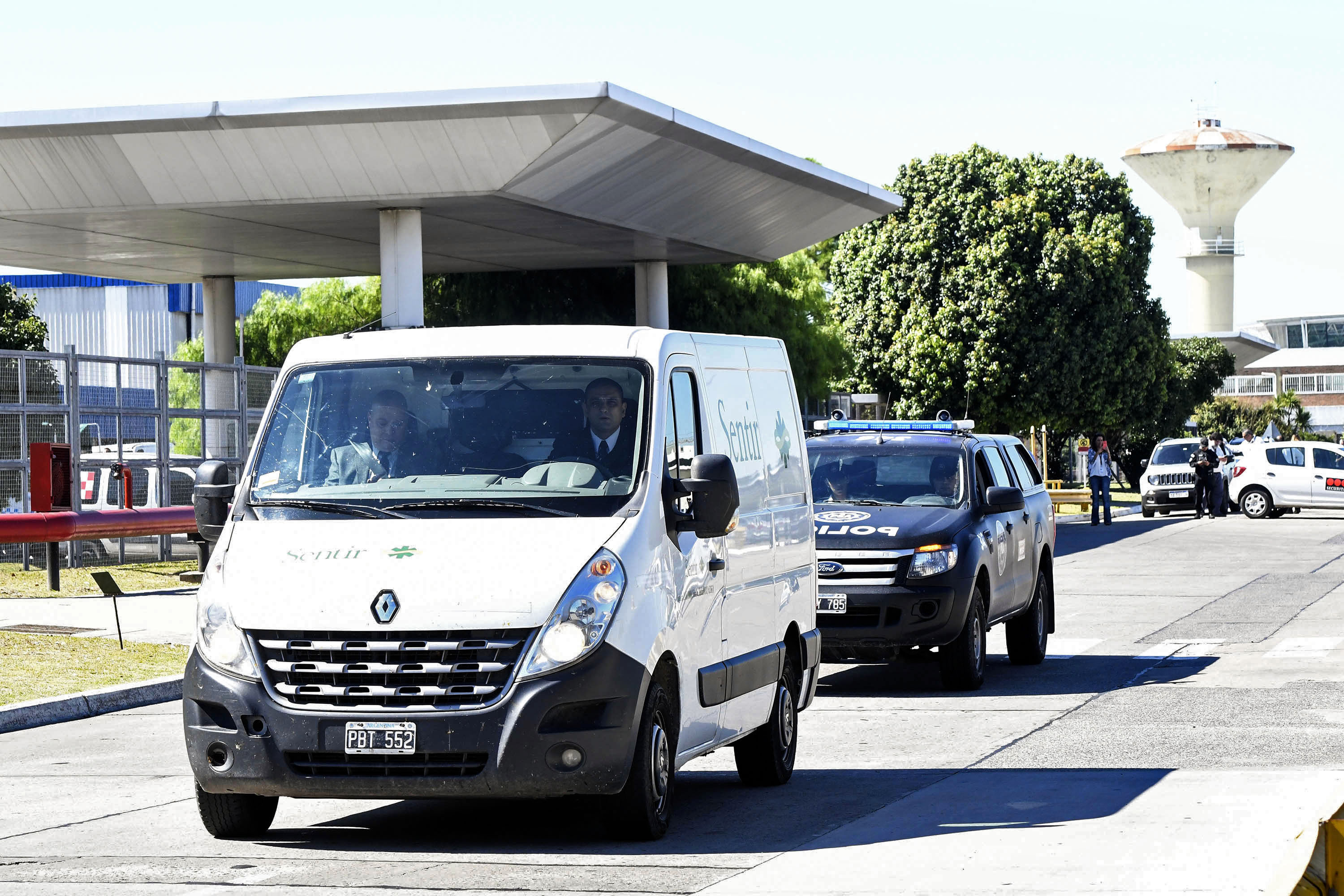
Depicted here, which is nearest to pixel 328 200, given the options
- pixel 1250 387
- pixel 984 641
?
pixel 984 641

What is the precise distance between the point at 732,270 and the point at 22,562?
25.0 m

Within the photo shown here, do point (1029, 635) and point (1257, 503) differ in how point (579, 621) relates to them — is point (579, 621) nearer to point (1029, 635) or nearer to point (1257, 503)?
point (1029, 635)

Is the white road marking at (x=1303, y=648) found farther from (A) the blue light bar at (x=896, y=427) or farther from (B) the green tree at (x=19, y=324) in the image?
(B) the green tree at (x=19, y=324)

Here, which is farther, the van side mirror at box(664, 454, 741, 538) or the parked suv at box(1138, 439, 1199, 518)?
the parked suv at box(1138, 439, 1199, 518)

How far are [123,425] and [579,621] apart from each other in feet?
66.9

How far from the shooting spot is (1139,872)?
6973 millimetres

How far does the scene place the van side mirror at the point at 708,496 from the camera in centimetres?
774

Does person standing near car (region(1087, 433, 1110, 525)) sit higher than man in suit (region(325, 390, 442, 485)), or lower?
lower

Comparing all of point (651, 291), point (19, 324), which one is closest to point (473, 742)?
point (651, 291)

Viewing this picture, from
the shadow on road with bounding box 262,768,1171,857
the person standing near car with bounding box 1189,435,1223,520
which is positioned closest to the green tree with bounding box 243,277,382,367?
the person standing near car with bounding box 1189,435,1223,520

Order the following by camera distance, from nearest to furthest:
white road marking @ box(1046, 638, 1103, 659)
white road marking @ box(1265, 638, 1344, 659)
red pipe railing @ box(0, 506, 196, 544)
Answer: white road marking @ box(1265, 638, 1344, 659) < white road marking @ box(1046, 638, 1103, 659) < red pipe railing @ box(0, 506, 196, 544)

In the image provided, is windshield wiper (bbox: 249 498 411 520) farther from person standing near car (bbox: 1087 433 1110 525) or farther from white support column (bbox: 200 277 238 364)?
person standing near car (bbox: 1087 433 1110 525)

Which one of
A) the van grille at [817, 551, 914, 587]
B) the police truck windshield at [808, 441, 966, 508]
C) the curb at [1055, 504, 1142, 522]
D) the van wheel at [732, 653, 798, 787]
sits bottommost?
the curb at [1055, 504, 1142, 522]

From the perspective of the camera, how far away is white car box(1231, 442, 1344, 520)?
41594 millimetres
